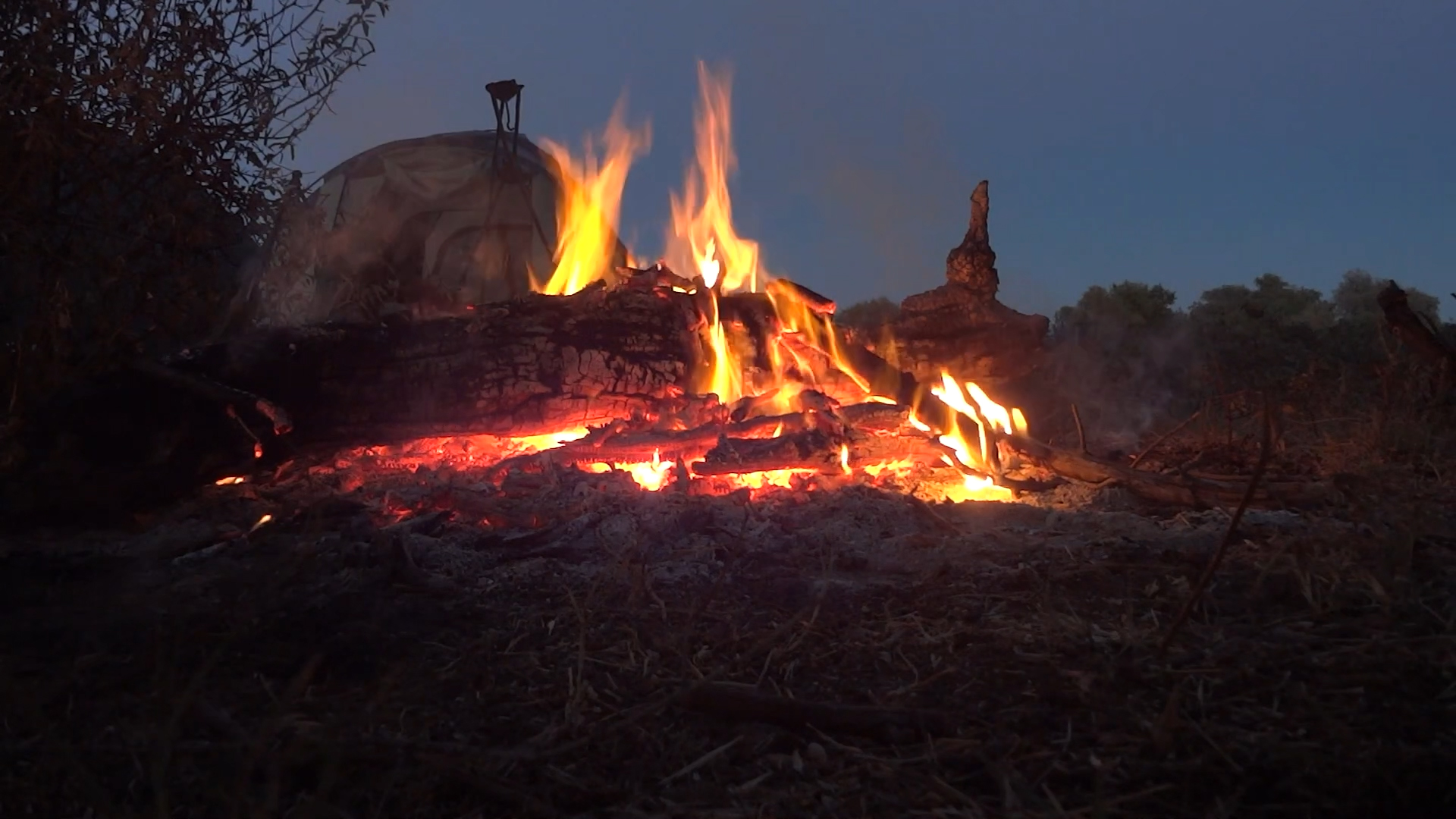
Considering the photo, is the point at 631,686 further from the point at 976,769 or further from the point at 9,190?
the point at 9,190

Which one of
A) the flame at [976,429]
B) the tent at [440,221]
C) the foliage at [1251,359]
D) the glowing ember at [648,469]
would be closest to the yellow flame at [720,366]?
the glowing ember at [648,469]

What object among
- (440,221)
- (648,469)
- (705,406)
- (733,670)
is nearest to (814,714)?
(733,670)

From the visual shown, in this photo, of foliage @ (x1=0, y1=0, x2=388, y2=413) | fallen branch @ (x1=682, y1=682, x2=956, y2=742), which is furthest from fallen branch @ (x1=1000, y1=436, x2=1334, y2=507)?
foliage @ (x1=0, y1=0, x2=388, y2=413)

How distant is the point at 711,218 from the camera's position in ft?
24.2

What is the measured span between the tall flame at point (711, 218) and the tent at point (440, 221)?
2.34m

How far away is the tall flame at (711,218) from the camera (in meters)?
7.12

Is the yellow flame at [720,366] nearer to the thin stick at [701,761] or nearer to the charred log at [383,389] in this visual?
the charred log at [383,389]

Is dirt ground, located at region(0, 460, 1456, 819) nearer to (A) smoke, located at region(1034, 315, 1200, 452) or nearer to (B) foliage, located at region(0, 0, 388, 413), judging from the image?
(B) foliage, located at region(0, 0, 388, 413)

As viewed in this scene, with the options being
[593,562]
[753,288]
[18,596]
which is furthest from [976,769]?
[753,288]

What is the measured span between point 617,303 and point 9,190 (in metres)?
3.14

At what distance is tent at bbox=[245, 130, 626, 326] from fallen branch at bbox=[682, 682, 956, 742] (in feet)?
24.0

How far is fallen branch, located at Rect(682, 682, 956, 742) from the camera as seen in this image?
2.11 meters

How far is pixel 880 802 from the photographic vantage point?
6.11ft

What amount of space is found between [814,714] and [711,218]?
18.4 feet
